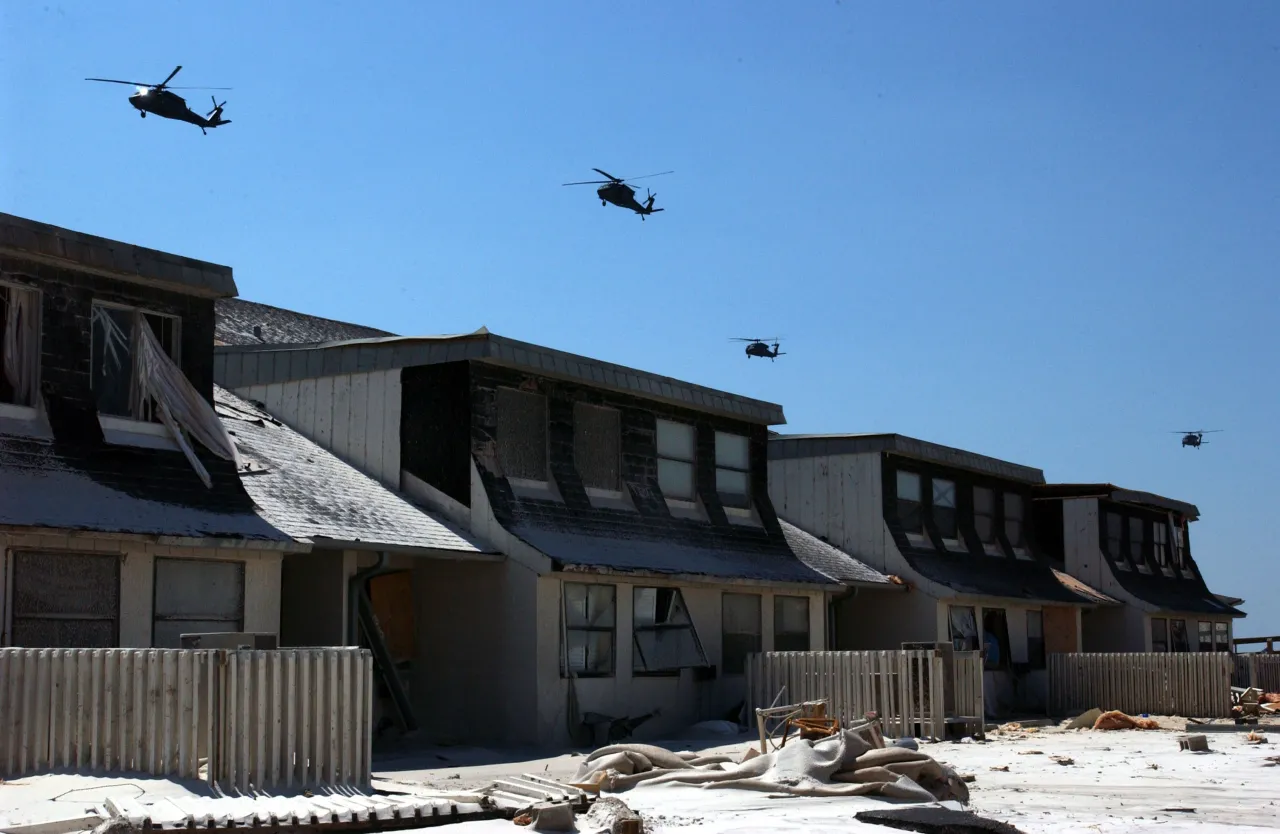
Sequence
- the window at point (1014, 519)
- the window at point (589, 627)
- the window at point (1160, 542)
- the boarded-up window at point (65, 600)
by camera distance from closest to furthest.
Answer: the boarded-up window at point (65, 600)
the window at point (589, 627)
the window at point (1014, 519)
the window at point (1160, 542)

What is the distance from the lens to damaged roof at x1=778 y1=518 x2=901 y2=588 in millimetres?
30217

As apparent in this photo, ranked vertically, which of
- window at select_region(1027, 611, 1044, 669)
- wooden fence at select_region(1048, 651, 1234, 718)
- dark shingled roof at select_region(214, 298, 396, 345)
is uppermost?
dark shingled roof at select_region(214, 298, 396, 345)

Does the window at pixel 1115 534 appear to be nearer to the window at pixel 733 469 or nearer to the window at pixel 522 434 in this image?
the window at pixel 733 469

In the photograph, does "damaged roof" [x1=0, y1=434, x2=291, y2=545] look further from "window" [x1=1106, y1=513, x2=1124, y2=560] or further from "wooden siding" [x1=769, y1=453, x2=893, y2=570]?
"window" [x1=1106, y1=513, x2=1124, y2=560]

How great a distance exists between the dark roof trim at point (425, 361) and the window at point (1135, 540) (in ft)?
64.8

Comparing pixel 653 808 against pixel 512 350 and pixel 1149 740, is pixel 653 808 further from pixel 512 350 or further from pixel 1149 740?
pixel 1149 740

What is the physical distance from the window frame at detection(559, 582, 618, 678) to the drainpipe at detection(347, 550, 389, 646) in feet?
10.2

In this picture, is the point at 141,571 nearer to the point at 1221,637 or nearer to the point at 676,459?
the point at 676,459

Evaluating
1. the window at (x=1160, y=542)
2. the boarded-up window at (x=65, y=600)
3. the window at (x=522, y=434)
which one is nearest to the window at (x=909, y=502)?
the window at (x=522, y=434)

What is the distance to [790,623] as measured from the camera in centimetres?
2838

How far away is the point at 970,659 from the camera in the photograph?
24.0 meters

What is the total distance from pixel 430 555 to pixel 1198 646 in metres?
30.5

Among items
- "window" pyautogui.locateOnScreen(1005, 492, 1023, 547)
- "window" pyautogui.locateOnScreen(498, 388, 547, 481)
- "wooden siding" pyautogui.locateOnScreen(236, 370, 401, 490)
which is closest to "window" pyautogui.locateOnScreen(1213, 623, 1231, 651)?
"window" pyautogui.locateOnScreen(1005, 492, 1023, 547)

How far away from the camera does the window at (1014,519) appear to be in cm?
3809
